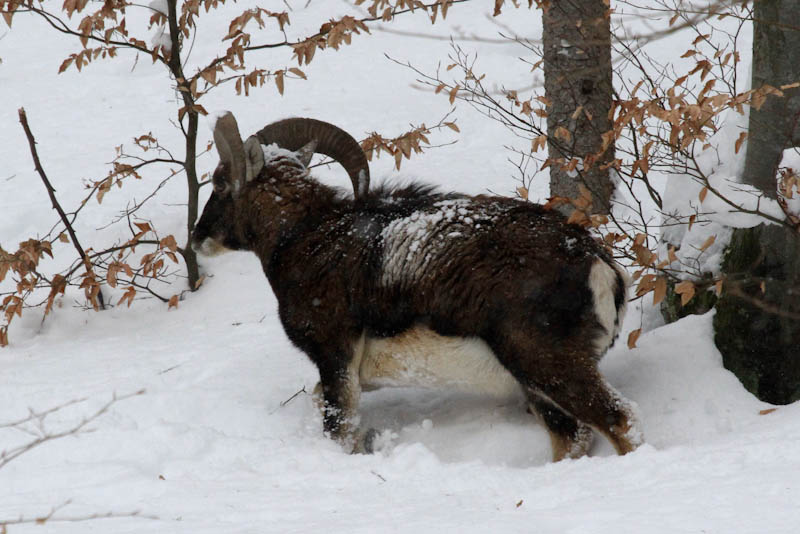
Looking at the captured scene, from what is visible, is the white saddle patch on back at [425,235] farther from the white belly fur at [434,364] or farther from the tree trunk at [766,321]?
the tree trunk at [766,321]

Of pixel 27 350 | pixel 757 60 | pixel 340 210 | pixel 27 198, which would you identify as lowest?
pixel 27 350

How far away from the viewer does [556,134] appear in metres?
7.24

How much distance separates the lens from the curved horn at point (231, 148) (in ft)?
20.6

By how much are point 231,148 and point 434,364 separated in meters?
2.19

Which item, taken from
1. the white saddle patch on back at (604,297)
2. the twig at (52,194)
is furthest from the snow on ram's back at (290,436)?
the twig at (52,194)

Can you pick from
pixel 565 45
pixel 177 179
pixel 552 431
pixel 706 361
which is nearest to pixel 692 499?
pixel 552 431

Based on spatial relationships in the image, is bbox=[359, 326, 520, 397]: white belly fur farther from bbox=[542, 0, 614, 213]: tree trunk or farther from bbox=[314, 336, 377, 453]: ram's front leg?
bbox=[542, 0, 614, 213]: tree trunk

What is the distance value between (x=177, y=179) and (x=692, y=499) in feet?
29.7

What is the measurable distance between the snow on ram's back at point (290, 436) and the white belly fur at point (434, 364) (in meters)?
0.30

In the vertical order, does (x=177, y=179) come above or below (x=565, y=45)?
below

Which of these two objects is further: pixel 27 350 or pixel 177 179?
pixel 177 179

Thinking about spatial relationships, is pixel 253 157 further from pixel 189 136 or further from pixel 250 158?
pixel 189 136

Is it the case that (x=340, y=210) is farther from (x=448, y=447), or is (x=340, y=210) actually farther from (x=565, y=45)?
(x=565, y=45)

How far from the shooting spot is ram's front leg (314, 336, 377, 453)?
19.4ft
